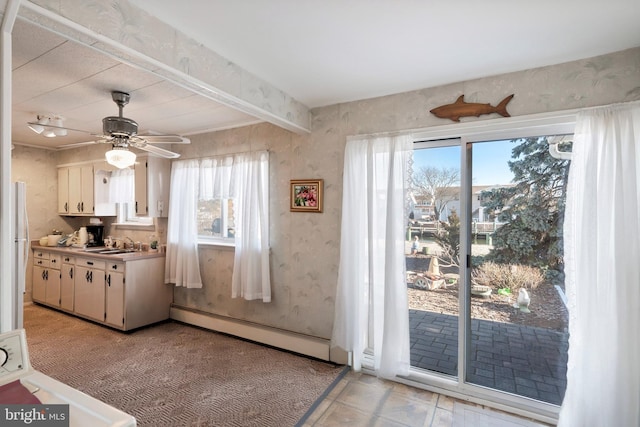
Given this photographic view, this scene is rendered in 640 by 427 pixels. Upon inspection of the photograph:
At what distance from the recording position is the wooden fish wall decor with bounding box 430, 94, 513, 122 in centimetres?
226

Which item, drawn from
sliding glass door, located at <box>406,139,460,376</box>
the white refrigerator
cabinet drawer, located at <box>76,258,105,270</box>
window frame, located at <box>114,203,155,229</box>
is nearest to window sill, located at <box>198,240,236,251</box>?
cabinet drawer, located at <box>76,258,105,270</box>

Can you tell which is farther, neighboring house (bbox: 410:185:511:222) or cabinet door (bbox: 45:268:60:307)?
cabinet door (bbox: 45:268:60:307)

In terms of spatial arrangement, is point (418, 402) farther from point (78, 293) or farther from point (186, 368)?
point (78, 293)

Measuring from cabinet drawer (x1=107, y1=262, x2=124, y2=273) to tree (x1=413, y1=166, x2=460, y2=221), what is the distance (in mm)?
3473

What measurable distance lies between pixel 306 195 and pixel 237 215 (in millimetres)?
920

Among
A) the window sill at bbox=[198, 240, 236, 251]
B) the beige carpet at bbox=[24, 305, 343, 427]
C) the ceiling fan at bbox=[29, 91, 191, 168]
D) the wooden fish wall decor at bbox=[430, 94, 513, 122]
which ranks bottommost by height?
the beige carpet at bbox=[24, 305, 343, 427]

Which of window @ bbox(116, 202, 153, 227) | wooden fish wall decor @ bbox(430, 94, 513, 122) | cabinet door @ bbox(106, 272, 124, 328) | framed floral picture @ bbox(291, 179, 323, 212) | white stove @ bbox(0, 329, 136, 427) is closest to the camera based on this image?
white stove @ bbox(0, 329, 136, 427)

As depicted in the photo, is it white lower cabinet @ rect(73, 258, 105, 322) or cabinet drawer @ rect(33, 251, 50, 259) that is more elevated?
cabinet drawer @ rect(33, 251, 50, 259)

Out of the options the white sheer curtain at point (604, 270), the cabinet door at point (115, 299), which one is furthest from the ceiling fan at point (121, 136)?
the white sheer curtain at point (604, 270)

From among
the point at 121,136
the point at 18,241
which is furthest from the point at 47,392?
the point at 121,136

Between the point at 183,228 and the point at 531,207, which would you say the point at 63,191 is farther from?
the point at 531,207

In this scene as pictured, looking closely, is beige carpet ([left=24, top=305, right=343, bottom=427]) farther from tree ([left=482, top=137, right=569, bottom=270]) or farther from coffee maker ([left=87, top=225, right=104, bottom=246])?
tree ([left=482, top=137, right=569, bottom=270])

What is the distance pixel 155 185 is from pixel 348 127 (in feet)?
9.04

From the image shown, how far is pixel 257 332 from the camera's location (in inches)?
133
